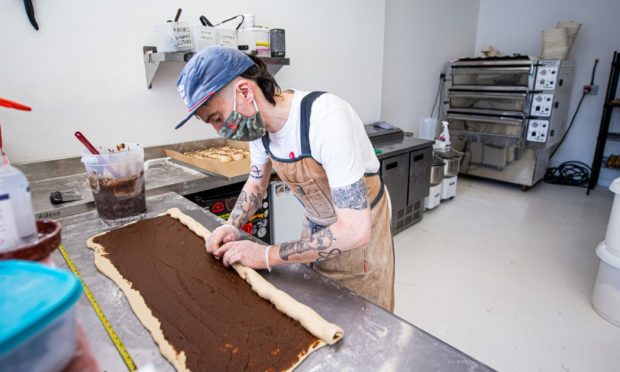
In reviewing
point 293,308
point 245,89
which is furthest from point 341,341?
point 245,89

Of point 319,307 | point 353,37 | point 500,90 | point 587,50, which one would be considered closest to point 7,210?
point 319,307

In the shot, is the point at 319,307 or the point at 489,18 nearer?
the point at 319,307

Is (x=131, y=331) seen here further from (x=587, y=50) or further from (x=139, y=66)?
(x=587, y=50)

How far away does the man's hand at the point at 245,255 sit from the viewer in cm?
112

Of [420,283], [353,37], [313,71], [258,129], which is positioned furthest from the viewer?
[353,37]

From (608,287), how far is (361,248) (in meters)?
1.99

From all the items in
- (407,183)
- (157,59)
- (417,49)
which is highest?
(417,49)

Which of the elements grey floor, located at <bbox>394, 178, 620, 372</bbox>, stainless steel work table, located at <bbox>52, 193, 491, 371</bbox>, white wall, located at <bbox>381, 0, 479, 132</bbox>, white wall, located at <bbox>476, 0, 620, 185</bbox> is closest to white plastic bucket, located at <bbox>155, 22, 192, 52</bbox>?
stainless steel work table, located at <bbox>52, 193, 491, 371</bbox>

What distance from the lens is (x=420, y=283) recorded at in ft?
9.34

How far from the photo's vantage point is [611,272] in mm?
2281

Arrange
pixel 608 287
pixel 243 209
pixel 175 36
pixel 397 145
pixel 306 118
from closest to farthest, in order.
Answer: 1. pixel 306 118
2. pixel 243 209
3. pixel 175 36
4. pixel 608 287
5. pixel 397 145

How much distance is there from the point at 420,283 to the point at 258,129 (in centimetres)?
218

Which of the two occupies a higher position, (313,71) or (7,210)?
(313,71)

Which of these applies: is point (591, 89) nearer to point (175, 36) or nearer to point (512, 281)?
point (512, 281)
